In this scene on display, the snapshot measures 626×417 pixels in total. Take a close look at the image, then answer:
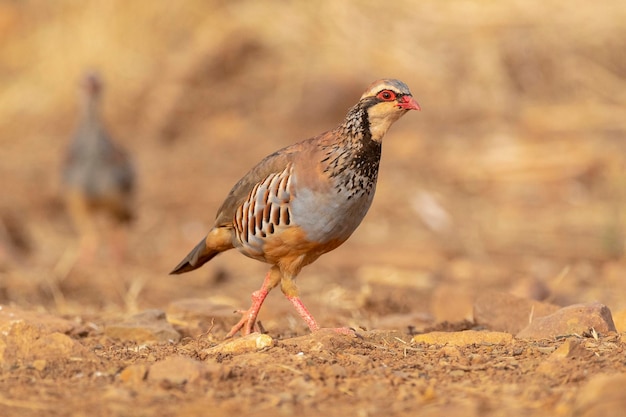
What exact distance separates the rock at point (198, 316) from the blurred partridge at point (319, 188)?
76 centimetres

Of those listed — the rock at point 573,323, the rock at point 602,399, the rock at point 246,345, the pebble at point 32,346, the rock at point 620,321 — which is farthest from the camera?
the rock at point 620,321

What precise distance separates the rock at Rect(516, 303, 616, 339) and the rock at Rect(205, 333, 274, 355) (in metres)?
1.24

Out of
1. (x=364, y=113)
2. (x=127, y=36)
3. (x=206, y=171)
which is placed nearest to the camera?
(x=364, y=113)

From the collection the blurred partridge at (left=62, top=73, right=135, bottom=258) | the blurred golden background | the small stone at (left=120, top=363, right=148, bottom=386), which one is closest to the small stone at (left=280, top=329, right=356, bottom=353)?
the small stone at (left=120, top=363, right=148, bottom=386)

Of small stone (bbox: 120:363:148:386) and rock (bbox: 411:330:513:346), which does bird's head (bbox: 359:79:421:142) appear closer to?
rock (bbox: 411:330:513:346)

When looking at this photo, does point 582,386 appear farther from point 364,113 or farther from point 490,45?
point 490,45

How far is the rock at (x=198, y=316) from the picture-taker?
19.2ft

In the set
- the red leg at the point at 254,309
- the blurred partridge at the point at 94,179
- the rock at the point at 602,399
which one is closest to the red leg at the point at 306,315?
the red leg at the point at 254,309

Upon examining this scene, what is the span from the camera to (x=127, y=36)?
1641cm

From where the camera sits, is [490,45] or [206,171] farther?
[490,45]

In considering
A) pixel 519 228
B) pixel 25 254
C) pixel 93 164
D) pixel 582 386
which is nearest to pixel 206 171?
pixel 93 164

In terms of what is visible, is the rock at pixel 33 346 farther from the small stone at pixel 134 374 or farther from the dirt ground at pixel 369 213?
the small stone at pixel 134 374

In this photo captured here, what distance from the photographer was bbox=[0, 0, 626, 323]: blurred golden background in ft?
30.8

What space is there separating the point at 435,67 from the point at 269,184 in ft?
31.1
